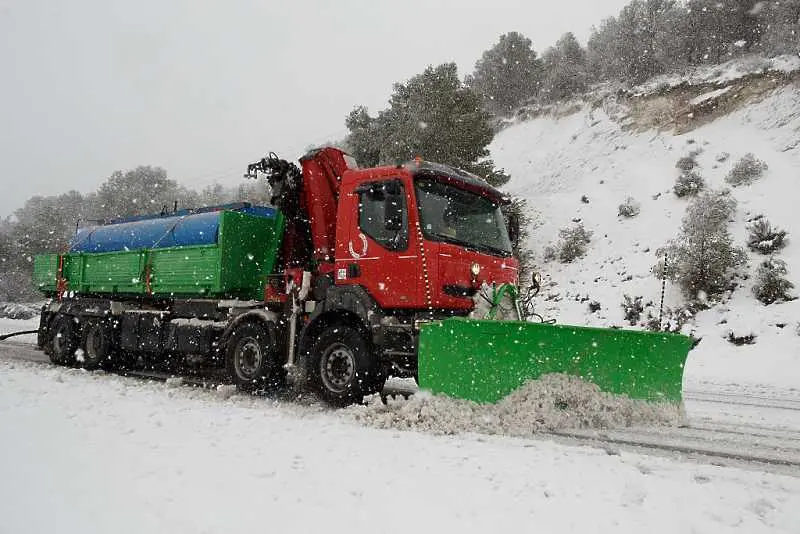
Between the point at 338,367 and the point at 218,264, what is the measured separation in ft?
9.20

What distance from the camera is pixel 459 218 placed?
6.77m

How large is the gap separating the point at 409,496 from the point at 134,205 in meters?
45.4

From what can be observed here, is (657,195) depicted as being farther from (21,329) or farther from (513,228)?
(21,329)

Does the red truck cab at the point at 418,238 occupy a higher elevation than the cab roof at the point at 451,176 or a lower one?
lower

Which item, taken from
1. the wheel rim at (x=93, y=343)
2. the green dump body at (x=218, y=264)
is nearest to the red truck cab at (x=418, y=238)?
the green dump body at (x=218, y=264)

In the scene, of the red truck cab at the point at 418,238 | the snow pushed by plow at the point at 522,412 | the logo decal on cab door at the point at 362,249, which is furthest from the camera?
the logo decal on cab door at the point at 362,249

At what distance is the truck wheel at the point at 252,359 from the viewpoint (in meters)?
7.60

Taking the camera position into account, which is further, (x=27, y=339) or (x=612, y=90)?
(x=612, y=90)

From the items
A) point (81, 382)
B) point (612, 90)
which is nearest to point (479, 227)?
point (81, 382)

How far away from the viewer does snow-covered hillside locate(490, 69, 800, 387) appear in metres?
14.3

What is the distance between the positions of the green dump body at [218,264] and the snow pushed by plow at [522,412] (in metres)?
3.53

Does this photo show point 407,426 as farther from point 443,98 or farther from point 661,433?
point 443,98

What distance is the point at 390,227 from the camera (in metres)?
6.39

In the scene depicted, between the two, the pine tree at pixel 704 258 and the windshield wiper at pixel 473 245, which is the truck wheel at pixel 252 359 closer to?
the windshield wiper at pixel 473 245
